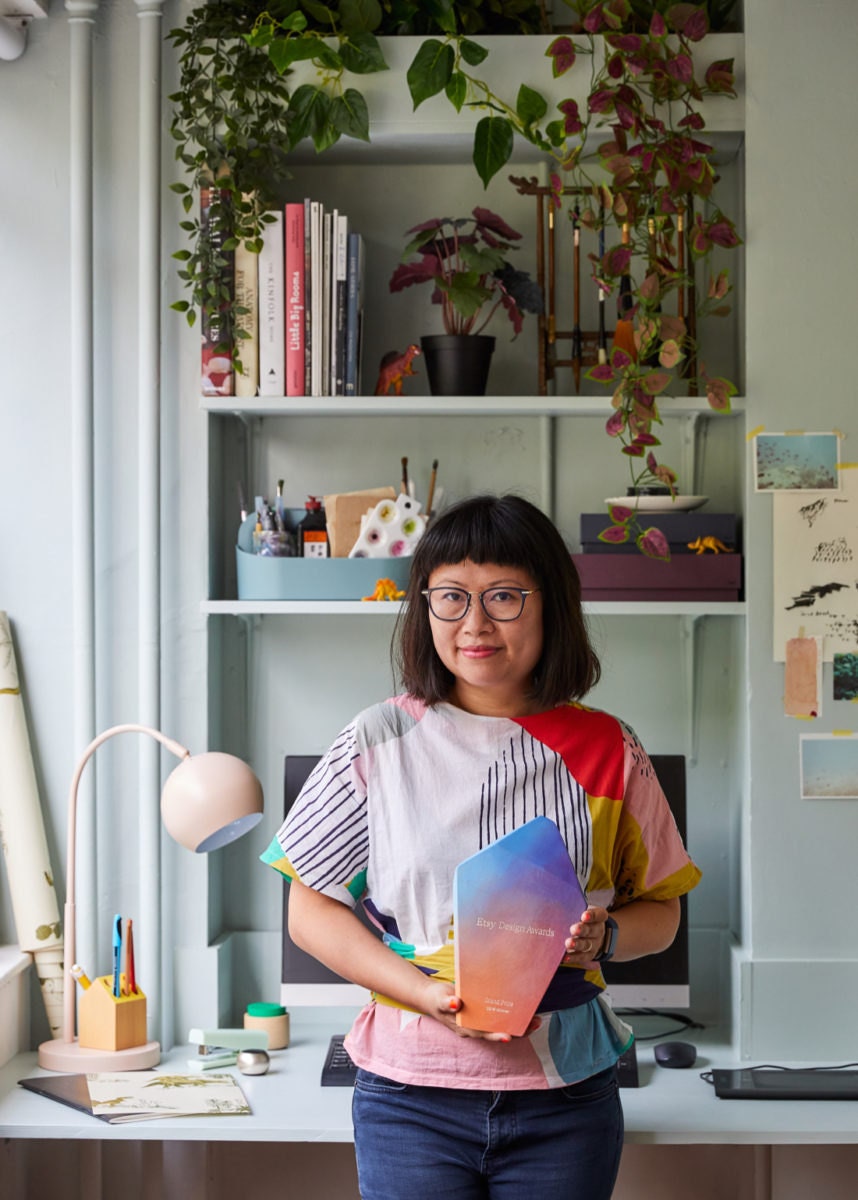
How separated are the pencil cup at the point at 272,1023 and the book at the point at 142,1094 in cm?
15

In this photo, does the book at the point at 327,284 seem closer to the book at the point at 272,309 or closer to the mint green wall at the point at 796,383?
the book at the point at 272,309

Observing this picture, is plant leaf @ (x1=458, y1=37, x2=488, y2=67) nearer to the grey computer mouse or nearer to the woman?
the woman

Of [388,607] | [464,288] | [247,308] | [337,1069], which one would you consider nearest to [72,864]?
[337,1069]

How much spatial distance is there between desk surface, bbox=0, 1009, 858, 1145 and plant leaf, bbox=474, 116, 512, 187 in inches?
63.6

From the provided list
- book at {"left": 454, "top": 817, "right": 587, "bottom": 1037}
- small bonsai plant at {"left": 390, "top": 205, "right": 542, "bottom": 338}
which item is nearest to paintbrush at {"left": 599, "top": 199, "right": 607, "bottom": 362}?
small bonsai plant at {"left": 390, "top": 205, "right": 542, "bottom": 338}

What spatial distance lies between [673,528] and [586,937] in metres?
1.10

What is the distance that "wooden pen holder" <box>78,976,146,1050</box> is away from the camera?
2.24m

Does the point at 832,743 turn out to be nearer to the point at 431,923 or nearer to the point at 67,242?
the point at 431,923

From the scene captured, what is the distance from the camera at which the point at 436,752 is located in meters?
1.52

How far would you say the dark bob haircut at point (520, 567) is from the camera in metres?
1.52

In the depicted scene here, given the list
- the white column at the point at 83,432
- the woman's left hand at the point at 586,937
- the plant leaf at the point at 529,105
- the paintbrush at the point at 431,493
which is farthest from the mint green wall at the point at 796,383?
the white column at the point at 83,432

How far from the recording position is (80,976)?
2.25 meters

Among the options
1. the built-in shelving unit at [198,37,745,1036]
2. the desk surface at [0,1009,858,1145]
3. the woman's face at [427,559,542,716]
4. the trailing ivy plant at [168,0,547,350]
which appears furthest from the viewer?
the built-in shelving unit at [198,37,745,1036]

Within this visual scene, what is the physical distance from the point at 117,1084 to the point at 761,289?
1.76 m
